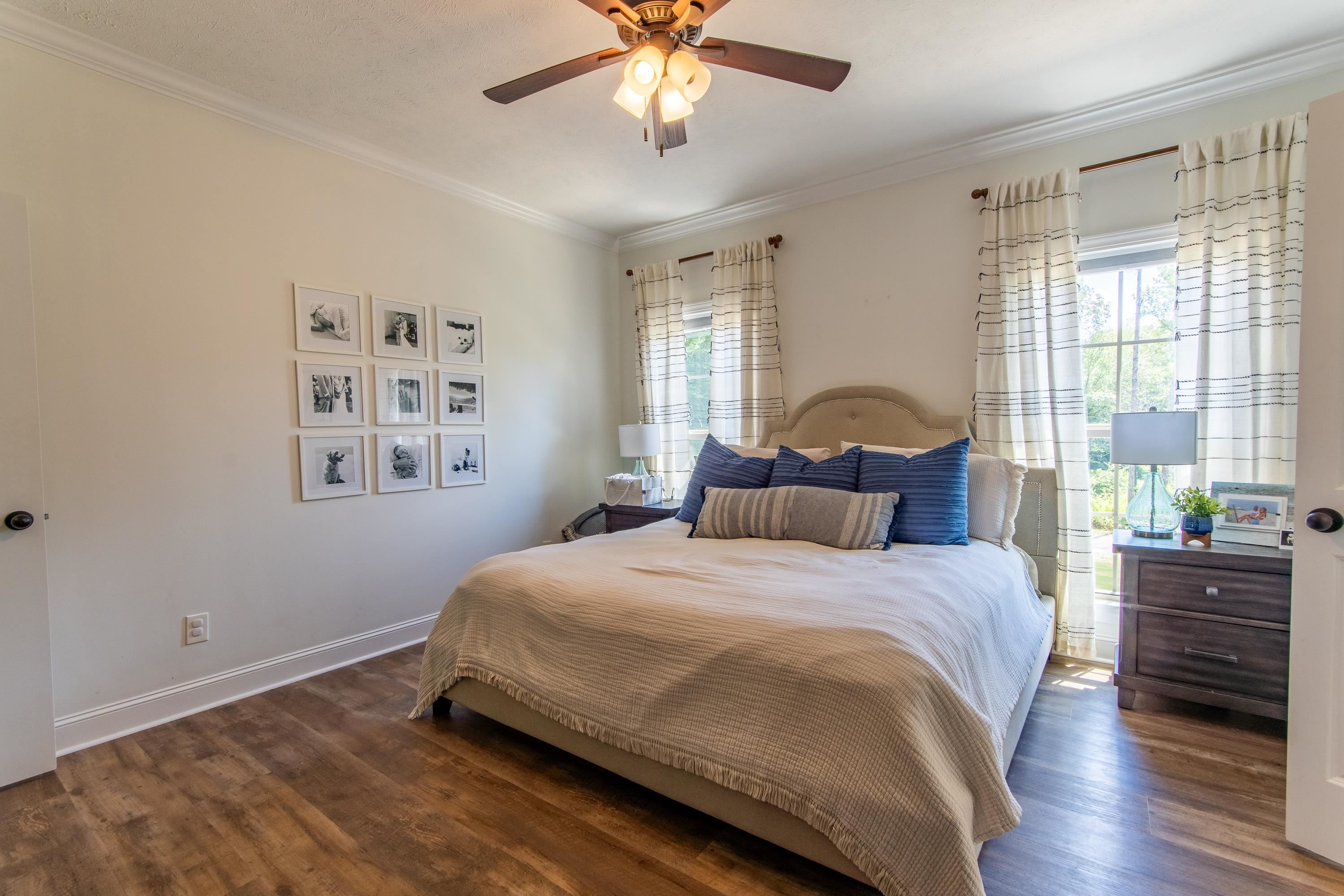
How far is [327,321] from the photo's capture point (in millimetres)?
3010

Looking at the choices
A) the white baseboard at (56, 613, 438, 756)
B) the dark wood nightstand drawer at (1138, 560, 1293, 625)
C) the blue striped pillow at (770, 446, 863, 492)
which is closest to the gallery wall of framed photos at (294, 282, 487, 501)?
the white baseboard at (56, 613, 438, 756)

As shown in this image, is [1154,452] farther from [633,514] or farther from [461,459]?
[461,459]

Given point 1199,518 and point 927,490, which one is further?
point 927,490

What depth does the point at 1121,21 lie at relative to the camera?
2.23m

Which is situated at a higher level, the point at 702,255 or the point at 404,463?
the point at 702,255

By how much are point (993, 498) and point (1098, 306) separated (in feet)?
3.87

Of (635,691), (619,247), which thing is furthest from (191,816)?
(619,247)

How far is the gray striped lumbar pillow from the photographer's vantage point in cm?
257

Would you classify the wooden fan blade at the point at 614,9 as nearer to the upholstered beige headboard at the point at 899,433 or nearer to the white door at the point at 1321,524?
the white door at the point at 1321,524

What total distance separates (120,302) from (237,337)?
41 centimetres

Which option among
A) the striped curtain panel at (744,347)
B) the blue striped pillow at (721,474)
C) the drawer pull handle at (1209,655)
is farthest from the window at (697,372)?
the drawer pull handle at (1209,655)

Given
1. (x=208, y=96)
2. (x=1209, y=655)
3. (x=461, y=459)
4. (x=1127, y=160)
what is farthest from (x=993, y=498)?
(x=208, y=96)

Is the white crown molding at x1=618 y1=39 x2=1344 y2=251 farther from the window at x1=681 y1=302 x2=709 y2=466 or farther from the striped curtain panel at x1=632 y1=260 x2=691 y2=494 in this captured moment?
the window at x1=681 y1=302 x2=709 y2=466

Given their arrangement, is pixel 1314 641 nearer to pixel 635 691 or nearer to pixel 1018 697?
pixel 1018 697
